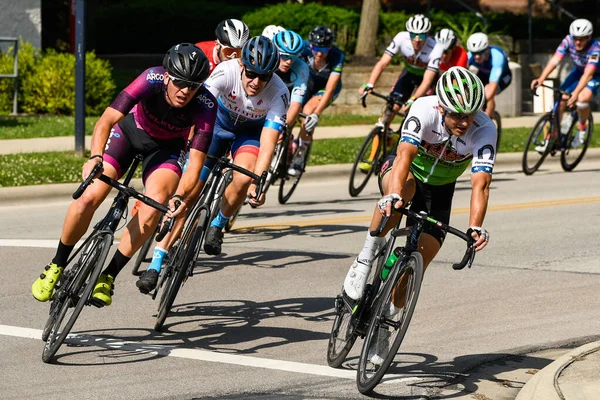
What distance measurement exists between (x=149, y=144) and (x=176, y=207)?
1.04 metres

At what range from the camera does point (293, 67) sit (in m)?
13.0

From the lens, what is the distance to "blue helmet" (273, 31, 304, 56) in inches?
482

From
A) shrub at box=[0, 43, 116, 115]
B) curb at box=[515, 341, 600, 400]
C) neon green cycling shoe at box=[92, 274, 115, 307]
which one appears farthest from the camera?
shrub at box=[0, 43, 116, 115]

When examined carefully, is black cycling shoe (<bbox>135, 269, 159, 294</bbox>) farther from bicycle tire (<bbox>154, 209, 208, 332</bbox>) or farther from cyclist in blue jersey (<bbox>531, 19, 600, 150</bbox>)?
cyclist in blue jersey (<bbox>531, 19, 600, 150</bbox>)

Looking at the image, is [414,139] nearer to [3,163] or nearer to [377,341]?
[377,341]

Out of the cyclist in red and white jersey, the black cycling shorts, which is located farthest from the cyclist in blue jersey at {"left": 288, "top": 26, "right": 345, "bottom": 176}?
the black cycling shorts

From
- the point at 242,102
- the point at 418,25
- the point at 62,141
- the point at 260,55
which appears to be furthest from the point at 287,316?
the point at 62,141

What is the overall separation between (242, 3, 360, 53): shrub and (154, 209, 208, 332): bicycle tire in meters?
19.6

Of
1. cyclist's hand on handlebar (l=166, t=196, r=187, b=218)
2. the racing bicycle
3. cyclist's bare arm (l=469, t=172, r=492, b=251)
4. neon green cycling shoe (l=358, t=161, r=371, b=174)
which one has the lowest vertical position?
neon green cycling shoe (l=358, t=161, r=371, b=174)

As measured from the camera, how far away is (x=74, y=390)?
23.1 feet

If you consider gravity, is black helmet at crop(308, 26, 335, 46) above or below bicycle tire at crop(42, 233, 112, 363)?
above

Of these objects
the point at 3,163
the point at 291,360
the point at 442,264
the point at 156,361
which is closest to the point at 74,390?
the point at 156,361

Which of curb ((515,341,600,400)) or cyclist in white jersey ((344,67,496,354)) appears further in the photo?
cyclist in white jersey ((344,67,496,354))

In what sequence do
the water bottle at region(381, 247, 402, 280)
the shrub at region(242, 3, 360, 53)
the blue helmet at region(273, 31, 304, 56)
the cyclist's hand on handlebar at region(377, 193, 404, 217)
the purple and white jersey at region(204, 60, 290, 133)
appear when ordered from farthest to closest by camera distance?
1. the shrub at region(242, 3, 360, 53)
2. the blue helmet at region(273, 31, 304, 56)
3. the purple and white jersey at region(204, 60, 290, 133)
4. the water bottle at region(381, 247, 402, 280)
5. the cyclist's hand on handlebar at region(377, 193, 404, 217)
